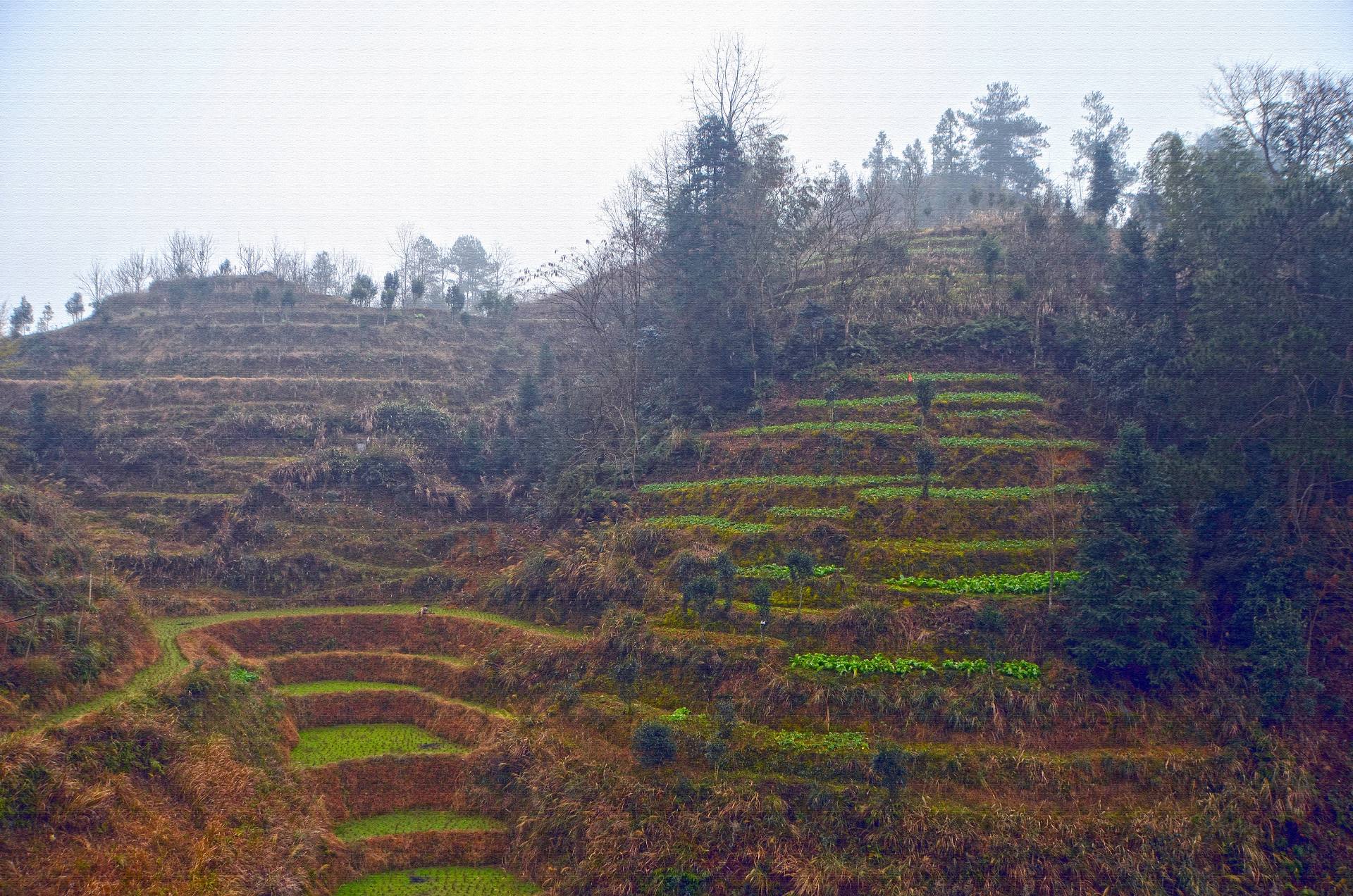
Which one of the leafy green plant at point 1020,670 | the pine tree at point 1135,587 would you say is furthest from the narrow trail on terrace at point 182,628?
the pine tree at point 1135,587

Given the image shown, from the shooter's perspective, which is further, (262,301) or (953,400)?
(262,301)

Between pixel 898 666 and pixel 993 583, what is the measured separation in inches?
167

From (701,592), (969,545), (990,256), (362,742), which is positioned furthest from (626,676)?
(990,256)

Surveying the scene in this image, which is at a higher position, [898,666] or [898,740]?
[898,666]

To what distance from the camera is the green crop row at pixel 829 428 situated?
28.1m

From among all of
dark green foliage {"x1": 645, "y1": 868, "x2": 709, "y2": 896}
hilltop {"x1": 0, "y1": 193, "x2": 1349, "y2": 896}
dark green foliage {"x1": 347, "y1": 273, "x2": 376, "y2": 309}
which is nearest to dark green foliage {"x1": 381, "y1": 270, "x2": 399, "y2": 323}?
dark green foliage {"x1": 347, "y1": 273, "x2": 376, "y2": 309}

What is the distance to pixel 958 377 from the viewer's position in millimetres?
30984

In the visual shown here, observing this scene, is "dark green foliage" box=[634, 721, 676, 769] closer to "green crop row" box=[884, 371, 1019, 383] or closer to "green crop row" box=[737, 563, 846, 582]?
"green crop row" box=[737, 563, 846, 582]

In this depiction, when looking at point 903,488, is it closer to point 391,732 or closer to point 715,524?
point 715,524

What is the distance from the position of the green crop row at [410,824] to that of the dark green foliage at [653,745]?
4555 millimetres

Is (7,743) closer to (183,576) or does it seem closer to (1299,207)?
(183,576)

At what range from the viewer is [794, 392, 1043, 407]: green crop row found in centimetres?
2900

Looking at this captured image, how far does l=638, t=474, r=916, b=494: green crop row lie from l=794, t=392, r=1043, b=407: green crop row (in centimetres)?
399

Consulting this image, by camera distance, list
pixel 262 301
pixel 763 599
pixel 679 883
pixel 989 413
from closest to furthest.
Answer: pixel 679 883 → pixel 763 599 → pixel 989 413 → pixel 262 301
